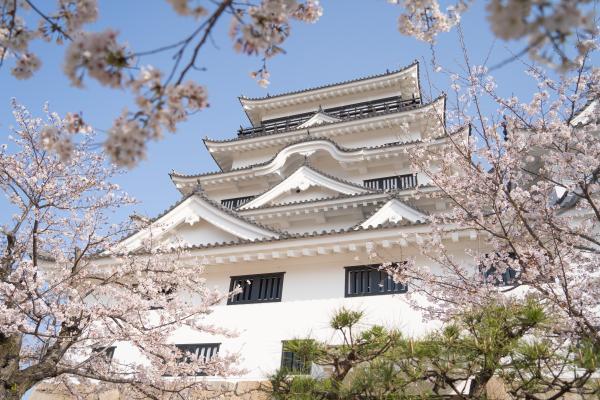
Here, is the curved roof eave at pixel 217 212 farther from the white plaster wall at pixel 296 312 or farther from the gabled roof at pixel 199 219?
the white plaster wall at pixel 296 312

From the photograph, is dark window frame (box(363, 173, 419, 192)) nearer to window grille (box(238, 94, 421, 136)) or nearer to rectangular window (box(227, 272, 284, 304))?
window grille (box(238, 94, 421, 136))

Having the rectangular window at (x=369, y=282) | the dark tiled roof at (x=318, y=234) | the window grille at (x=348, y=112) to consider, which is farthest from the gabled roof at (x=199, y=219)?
the window grille at (x=348, y=112)

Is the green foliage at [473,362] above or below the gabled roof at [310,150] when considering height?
below

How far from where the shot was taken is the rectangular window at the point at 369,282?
27.3 feet

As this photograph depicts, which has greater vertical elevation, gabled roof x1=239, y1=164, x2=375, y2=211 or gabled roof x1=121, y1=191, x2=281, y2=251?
gabled roof x1=239, y1=164, x2=375, y2=211

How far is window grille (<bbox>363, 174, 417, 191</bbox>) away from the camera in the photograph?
13.7 metres

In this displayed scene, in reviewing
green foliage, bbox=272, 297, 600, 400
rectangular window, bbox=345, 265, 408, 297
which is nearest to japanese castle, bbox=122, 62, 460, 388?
rectangular window, bbox=345, 265, 408, 297

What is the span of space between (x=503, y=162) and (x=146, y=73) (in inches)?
220

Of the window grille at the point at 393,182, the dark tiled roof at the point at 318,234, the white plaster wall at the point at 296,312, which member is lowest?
the white plaster wall at the point at 296,312

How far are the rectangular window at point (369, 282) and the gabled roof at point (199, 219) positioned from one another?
2.19 metres

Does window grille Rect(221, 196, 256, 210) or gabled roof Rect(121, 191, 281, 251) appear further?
window grille Rect(221, 196, 256, 210)

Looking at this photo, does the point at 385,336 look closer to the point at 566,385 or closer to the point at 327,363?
the point at 327,363

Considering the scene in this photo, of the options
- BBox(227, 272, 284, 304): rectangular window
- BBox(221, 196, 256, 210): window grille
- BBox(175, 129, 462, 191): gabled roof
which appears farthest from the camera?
BBox(221, 196, 256, 210): window grille

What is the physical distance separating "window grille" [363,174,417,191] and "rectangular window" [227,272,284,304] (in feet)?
18.7
